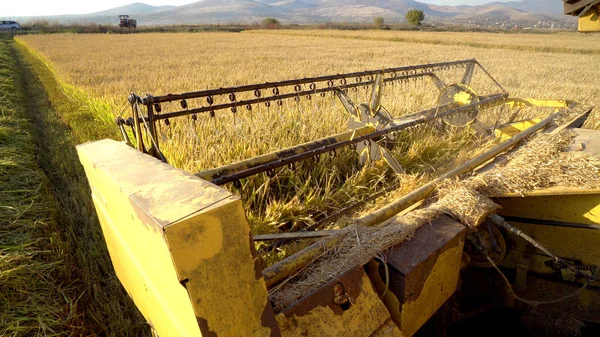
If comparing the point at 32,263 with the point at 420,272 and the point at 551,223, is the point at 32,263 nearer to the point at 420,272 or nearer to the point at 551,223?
the point at 420,272

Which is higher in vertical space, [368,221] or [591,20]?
[591,20]

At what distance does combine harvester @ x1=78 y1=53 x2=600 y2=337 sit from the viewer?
97cm

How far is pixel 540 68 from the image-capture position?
12.3 metres

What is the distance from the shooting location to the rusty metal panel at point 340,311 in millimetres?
1270

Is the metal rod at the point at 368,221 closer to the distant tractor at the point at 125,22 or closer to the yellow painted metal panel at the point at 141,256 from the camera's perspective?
the yellow painted metal panel at the point at 141,256

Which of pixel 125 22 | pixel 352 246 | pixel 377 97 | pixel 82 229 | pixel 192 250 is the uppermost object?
pixel 125 22

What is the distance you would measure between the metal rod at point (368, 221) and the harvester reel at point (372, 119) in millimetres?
789

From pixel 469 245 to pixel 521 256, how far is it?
0.50 metres

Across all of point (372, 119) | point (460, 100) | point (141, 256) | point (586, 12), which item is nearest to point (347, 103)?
point (372, 119)

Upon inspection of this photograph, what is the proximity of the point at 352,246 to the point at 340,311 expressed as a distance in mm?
318

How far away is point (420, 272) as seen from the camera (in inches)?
61.4

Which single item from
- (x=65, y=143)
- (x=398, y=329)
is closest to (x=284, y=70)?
(x=65, y=143)

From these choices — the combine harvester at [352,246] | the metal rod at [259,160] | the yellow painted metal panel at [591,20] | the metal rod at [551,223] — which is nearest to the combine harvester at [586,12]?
the yellow painted metal panel at [591,20]

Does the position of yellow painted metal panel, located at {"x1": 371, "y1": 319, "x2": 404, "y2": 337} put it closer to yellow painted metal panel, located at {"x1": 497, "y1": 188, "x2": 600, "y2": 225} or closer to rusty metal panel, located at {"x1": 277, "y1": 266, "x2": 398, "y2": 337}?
rusty metal panel, located at {"x1": 277, "y1": 266, "x2": 398, "y2": 337}
